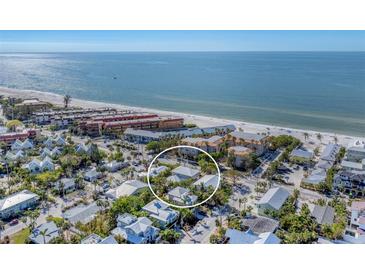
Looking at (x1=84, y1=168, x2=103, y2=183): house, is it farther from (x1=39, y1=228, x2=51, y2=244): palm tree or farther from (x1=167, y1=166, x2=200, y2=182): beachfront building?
(x1=39, y1=228, x2=51, y2=244): palm tree

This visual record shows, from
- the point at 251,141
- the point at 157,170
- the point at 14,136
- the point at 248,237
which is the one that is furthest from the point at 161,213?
the point at 14,136

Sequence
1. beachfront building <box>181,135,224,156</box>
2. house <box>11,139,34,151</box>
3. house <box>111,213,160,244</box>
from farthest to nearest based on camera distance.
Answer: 1. house <box>11,139,34,151</box>
2. beachfront building <box>181,135,224,156</box>
3. house <box>111,213,160,244</box>

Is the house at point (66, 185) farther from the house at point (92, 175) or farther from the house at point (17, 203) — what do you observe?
the house at point (17, 203)

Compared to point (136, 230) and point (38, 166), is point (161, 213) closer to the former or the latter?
point (136, 230)

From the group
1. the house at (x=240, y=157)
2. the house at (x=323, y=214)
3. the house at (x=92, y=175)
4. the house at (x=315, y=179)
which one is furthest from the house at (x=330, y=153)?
the house at (x=92, y=175)

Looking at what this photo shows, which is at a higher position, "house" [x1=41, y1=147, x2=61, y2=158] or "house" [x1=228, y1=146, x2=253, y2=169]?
"house" [x1=228, y1=146, x2=253, y2=169]

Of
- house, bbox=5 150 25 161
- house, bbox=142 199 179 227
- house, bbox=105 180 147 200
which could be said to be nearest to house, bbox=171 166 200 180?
house, bbox=105 180 147 200

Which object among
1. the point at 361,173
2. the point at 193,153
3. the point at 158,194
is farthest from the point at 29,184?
the point at 361,173
